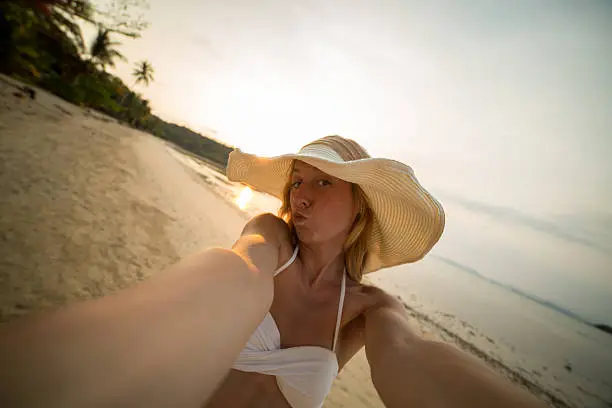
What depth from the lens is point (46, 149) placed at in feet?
19.6

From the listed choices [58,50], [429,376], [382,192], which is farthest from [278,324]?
[58,50]

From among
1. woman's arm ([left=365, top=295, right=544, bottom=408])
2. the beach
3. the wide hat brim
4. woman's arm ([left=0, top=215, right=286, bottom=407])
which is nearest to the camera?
woman's arm ([left=0, top=215, right=286, bottom=407])

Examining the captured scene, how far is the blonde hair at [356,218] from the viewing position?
5.61 ft

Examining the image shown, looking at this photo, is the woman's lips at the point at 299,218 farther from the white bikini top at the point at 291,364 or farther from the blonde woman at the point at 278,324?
the white bikini top at the point at 291,364

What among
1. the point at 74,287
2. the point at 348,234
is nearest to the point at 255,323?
the point at 348,234

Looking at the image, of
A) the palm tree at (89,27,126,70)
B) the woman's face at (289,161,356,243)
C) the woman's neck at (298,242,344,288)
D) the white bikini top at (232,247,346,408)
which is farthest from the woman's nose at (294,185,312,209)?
the palm tree at (89,27,126,70)

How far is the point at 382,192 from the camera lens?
5.23ft

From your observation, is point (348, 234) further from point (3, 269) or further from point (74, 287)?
point (3, 269)

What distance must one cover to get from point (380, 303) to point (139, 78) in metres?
49.5

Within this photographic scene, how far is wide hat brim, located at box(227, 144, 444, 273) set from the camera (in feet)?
4.63

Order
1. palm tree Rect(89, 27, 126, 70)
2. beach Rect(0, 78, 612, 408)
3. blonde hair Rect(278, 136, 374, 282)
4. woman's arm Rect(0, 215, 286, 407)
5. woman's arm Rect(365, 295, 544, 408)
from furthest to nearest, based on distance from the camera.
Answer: palm tree Rect(89, 27, 126, 70)
beach Rect(0, 78, 612, 408)
blonde hair Rect(278, 136, 374, 282)
woman's arm Rect(365, 295, 544, 408)
woman's arm Rect(0, 215, 286, 407)

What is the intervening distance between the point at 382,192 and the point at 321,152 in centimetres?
46

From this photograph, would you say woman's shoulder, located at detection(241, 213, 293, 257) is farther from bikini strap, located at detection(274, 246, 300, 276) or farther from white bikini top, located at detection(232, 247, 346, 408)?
white bikini top, located at detection(232, 247, 346, 408)

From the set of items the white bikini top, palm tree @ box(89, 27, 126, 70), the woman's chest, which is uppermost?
palm tree @ box(89, 27, 126, 70)
